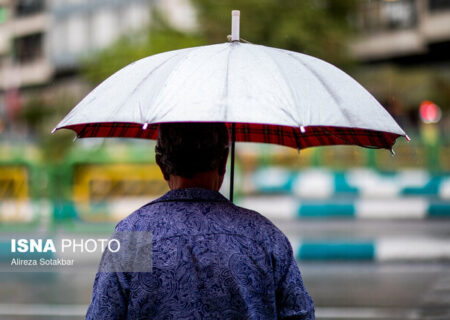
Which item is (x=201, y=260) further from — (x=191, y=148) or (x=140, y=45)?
(x=140, y=45)

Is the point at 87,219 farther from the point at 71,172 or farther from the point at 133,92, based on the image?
the point at 133,92

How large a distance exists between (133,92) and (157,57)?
0.21m

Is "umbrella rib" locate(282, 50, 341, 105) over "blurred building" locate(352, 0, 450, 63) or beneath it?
beneath

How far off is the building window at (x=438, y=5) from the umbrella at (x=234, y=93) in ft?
116

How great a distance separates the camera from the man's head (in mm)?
2102

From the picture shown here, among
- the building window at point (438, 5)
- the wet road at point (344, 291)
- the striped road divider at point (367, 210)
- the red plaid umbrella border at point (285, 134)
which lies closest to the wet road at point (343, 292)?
the wet road at point (344, 291)

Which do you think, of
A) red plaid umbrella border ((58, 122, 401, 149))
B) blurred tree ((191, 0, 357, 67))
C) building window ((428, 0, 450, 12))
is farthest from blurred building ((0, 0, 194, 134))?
red plaid umbrella border ((58, 122, 401, 149))

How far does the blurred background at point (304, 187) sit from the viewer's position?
25.6ft

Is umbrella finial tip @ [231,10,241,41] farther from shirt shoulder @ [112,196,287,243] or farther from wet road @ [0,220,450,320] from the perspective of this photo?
wet road @ [0,220,450,320]

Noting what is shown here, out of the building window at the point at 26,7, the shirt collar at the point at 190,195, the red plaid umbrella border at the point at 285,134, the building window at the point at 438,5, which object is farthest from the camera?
the building window at the point at 26,7

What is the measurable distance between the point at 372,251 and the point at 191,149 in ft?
24.8

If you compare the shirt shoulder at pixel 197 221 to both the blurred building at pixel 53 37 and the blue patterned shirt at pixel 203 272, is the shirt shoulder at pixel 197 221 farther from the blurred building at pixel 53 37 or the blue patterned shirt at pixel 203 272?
the blurred building at pixel 53 37

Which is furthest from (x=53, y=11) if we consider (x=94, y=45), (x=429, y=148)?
(x=429, y=148)

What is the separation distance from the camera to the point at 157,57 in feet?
8.40
